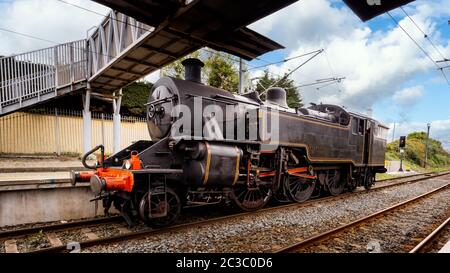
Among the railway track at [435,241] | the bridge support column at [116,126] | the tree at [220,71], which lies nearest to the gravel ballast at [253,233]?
the railway track at [435,241]

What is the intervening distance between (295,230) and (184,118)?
2984 millimetres

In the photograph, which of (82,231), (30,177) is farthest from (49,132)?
(82,231)

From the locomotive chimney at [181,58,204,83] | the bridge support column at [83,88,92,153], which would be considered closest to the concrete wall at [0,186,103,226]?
the locomotive chimney at [181,58,204,83]

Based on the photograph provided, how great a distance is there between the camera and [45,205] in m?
5.79

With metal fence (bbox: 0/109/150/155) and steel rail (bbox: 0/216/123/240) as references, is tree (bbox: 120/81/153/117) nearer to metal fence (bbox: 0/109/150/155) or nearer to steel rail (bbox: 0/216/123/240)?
metal fence (bbox: 0/109/150/155)

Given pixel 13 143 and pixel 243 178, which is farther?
pixel 13 143

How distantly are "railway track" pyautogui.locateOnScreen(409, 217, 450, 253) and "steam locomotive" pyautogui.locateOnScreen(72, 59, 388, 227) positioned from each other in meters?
3.15

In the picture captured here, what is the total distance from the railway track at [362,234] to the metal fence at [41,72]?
9.79 m

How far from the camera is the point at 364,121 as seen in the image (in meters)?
10.4

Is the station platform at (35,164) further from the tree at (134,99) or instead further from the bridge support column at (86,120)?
the tree at (134,99)

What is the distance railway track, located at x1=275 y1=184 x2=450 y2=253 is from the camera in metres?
4.29
